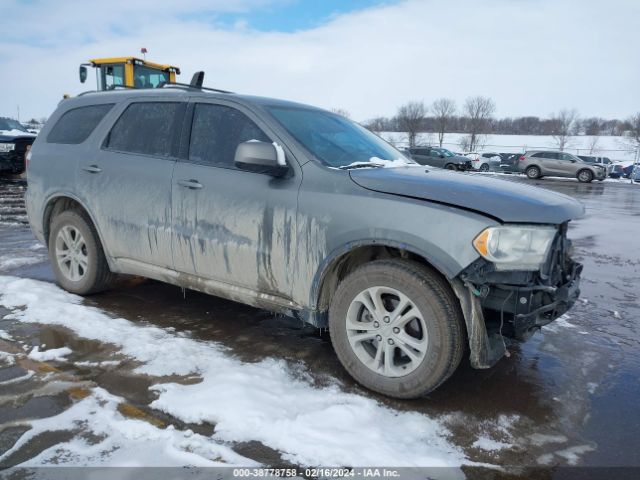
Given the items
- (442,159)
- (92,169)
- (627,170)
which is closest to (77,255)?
(92,169)

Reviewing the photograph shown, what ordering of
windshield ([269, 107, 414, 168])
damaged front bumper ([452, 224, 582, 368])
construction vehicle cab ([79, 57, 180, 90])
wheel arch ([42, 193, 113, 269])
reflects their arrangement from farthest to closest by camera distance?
construction vehicle cab ([79, 57, 180, 90]), wheel arch ([42, 193, 113, 269]), windshield ([269, 107, 414, 168]), damaged front bumper ([452, 224, 582, 368])

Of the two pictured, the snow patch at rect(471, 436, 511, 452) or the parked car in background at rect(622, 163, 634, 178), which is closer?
the snow patch at rect(471, 436, 511, 452)

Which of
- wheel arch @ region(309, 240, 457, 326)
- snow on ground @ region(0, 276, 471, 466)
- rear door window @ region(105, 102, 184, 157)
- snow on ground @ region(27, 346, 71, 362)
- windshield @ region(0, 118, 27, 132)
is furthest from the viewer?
windshield @ region(0, 118, 27, 132)

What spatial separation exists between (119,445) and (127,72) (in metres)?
13.9

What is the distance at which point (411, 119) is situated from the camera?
63844 millimetres

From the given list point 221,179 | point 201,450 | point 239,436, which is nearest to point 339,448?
point 239,436

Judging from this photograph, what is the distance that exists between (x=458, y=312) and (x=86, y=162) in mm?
3368

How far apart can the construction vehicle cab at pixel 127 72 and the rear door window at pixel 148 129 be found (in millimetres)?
10810

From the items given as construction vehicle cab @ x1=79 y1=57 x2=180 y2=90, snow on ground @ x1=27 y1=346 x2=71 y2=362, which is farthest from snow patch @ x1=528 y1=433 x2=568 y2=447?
construction vehicle cab @ x1=79 y1=57 x2=180 y2=90

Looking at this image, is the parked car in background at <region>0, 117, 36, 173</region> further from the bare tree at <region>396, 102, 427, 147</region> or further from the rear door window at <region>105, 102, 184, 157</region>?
the bare tree at <region>396, 102, 427, 147</region>

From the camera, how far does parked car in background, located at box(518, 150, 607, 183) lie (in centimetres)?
2712

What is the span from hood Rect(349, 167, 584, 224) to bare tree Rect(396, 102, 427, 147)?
57.5m

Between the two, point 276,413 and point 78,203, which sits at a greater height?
point 78,203

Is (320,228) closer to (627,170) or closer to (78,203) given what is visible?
(78,203)
